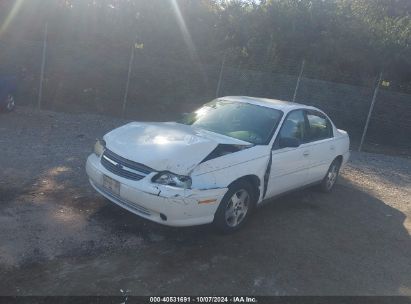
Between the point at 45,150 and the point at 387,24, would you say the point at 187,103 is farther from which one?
the point at 387,24

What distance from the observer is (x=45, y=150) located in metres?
8.04

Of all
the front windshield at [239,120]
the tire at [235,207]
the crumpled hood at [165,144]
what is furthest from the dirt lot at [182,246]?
the front windshield at [239,120]

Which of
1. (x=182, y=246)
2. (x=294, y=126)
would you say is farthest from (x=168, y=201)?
(x=294, y=126)

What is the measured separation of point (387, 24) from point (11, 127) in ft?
43.2

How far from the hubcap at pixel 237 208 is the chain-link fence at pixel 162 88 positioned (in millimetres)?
8368

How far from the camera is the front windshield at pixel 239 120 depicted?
18.3 feet

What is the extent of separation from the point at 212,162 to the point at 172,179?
49cm

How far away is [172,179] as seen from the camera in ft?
14.8

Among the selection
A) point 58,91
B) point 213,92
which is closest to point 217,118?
point 213,92

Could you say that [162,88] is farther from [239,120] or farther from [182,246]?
[182,246]

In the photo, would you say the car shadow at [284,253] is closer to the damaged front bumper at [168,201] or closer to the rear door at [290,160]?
the damaged front bumper at [168,201]

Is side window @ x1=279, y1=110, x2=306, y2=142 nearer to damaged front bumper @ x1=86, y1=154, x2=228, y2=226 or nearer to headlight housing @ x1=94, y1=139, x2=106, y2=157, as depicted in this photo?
damaged front bumper @ x1=86, y1=154, x2=228, y2=226

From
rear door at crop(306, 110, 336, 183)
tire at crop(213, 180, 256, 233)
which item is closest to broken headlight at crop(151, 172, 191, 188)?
tire at crop(213, 180, 256, 233)

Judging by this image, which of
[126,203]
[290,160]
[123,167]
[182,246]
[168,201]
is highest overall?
[290,160]
